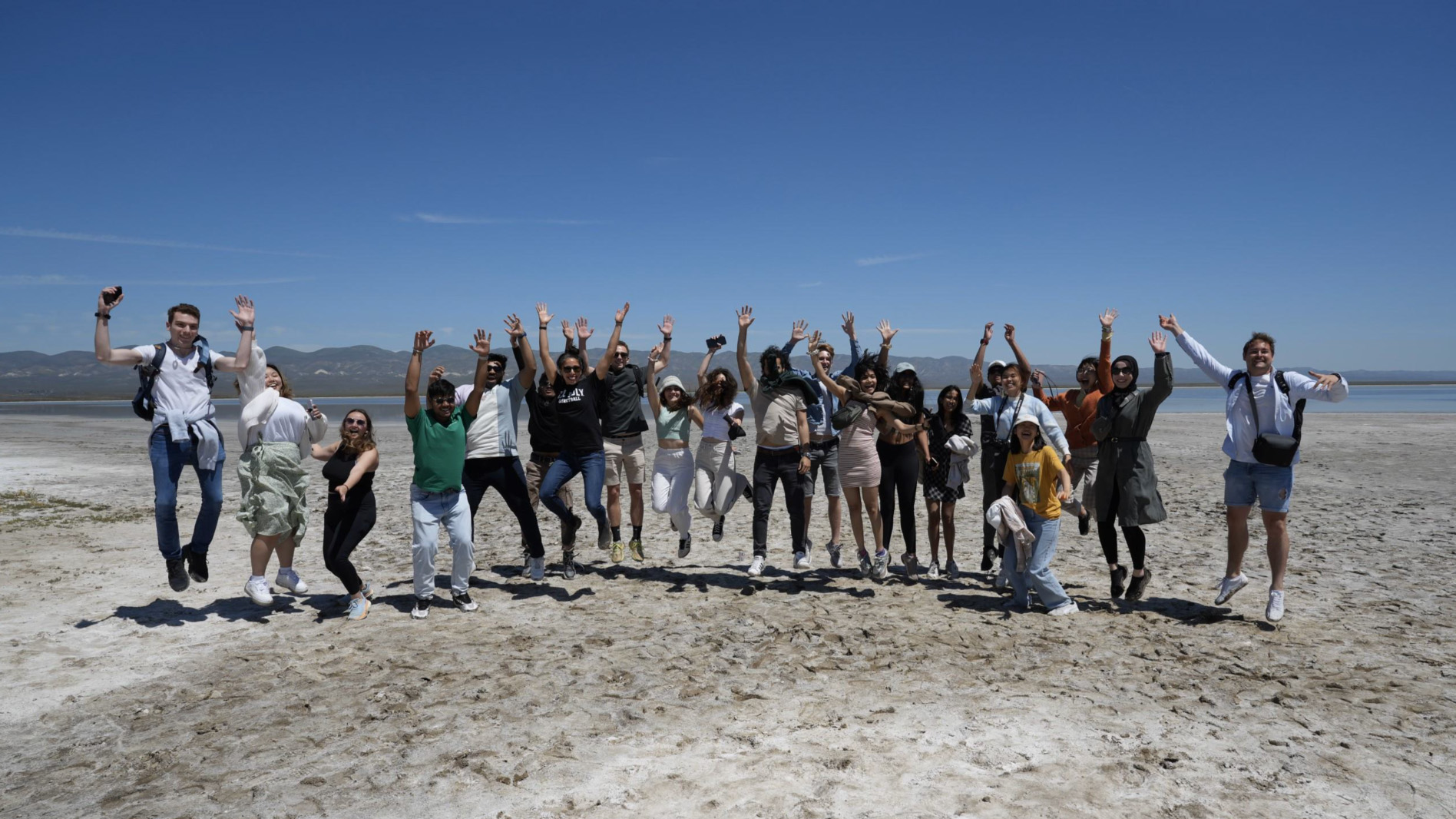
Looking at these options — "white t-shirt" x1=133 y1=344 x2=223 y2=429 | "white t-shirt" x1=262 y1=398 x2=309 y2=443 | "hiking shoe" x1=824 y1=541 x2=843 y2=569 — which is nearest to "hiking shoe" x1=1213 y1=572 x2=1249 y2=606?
"hiking shoe" x1=824 y1=541 x2=843 y2=569

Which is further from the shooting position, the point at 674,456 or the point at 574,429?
the point at 674,456

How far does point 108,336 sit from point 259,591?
2.36m

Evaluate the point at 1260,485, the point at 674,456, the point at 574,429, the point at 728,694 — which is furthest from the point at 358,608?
the point at 1260,485

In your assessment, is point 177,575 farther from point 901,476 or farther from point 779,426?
point 901,476

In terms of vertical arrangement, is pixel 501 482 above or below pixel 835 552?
above

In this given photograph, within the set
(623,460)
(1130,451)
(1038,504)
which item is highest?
(1130,451)

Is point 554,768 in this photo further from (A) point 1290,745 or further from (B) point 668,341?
(B) point 668,341

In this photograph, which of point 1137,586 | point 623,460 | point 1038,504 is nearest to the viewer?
point 1038,504

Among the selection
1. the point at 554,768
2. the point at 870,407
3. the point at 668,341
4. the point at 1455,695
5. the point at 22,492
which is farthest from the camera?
the point at 22,492

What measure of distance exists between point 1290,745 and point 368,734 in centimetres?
524

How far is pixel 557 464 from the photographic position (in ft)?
26.0

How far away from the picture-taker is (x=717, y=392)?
813cm

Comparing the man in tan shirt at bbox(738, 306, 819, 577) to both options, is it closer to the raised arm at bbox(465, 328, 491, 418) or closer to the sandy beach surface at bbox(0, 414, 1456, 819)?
the sandy beach surface at bbox(0, 414, 1456, 819)

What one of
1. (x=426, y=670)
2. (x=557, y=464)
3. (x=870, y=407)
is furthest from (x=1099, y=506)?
(x=426, y=670)
